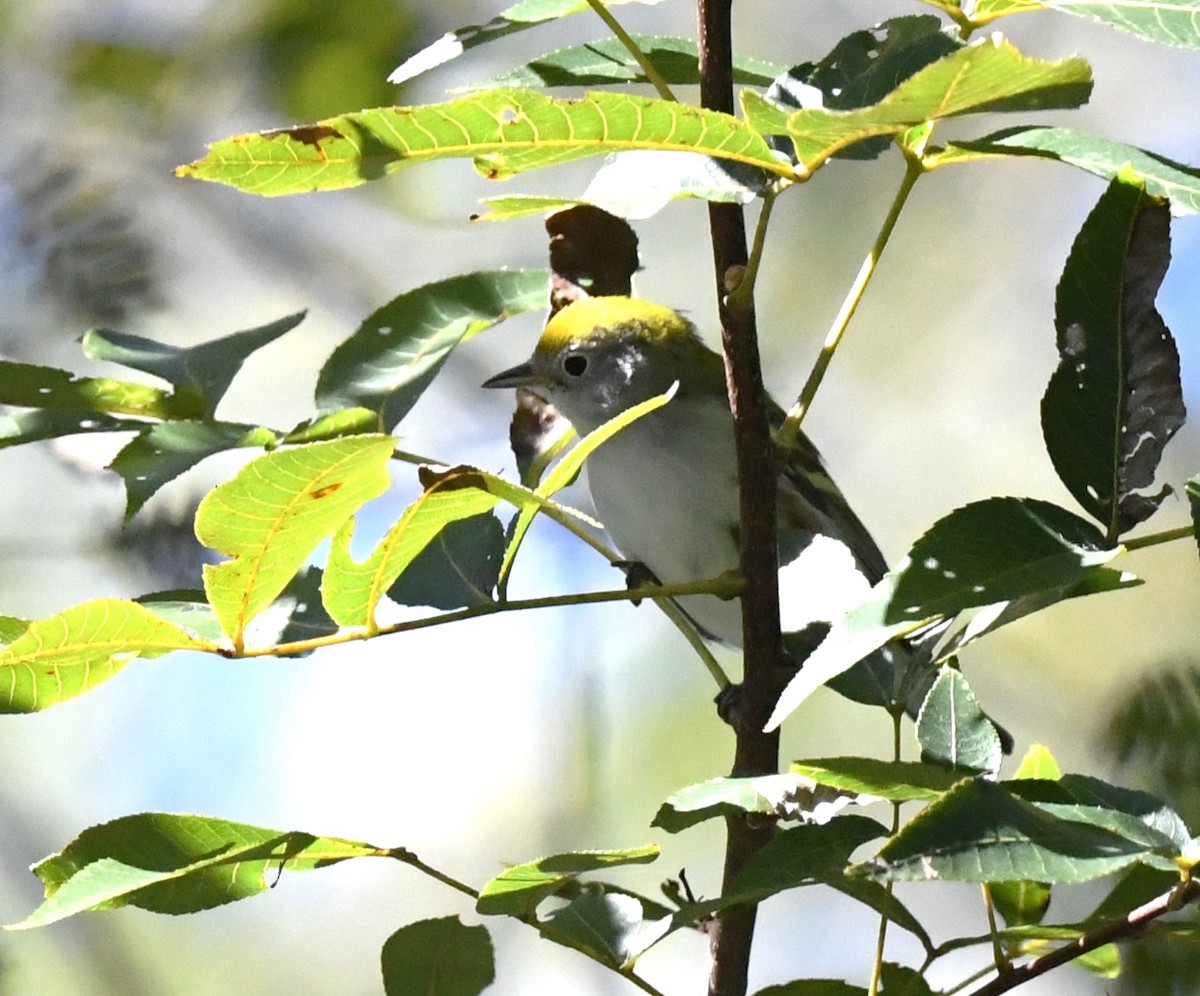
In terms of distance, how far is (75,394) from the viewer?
68cm

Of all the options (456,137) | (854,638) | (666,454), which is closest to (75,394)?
(456,137)

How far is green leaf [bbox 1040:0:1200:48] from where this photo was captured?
516 mm

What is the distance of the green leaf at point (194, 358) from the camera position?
0.74m

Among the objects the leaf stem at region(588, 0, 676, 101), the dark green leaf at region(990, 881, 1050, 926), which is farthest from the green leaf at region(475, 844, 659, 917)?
the leaf stem at region(588, 0, 676, 101)

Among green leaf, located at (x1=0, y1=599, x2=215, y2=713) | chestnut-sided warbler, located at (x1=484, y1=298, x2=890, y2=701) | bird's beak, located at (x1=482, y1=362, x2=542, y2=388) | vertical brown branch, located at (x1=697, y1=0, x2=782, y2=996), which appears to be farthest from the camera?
bird's beak, located at (x1=482, y1=362, x2=542, y2=388)

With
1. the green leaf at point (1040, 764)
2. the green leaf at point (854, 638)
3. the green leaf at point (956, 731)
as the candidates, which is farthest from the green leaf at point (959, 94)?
the green leaf at point (1040, 764)

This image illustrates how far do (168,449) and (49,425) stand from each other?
66mm

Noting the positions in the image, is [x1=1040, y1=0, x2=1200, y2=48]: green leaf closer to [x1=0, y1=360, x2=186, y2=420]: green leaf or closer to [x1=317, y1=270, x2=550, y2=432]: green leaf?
[x1=317, y1=270, x2=550, y2=432]: green leaf

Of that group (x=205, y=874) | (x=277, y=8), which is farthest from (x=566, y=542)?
(x=205, y=874)

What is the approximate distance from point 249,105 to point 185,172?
201cm

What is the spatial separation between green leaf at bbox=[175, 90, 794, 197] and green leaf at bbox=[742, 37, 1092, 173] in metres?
0.03

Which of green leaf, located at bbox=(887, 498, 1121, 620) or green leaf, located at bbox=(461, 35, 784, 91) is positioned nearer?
green leaf, located at bbox=(887, 498, 1121, 620)

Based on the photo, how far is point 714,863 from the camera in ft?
7.88

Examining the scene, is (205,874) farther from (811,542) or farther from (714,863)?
(714,863)
